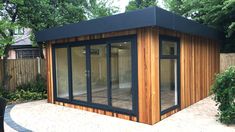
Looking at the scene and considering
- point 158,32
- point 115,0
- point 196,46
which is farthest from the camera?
point 115,0

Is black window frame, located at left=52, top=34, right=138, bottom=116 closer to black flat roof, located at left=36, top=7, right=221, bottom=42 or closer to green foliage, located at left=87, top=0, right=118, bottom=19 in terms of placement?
black flat roof, located at left=36, top=7, right=221, bottom=42

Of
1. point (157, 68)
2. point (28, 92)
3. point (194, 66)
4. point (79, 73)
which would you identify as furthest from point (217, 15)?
point (28, 92)

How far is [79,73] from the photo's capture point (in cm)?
660

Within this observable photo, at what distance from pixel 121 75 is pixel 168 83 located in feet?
4.06

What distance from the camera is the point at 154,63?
490 cm

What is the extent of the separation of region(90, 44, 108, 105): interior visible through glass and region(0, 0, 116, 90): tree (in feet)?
9.86

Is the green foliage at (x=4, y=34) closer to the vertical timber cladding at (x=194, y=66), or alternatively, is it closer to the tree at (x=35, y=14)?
the tree at (x=35, y=14)

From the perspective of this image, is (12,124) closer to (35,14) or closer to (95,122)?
(95,122)

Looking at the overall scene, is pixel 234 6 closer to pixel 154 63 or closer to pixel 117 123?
pixel 154 63

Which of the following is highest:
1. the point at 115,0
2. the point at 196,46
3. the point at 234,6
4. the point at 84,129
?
the point at 115,0

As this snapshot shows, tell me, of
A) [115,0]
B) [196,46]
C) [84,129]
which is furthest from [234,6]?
[115,0]

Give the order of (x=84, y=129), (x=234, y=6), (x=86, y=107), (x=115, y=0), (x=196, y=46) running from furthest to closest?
(x=115, y=0), (x=234, y=6), (x=196, y=46), (x=86, y=107), (x=84, y=129)

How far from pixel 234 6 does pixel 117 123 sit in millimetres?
6268

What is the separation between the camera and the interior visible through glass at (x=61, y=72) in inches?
277
